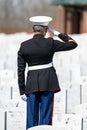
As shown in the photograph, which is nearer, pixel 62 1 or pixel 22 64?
pixel 22 64

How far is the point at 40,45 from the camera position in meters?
8.98

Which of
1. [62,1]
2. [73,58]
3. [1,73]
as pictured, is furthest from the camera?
[62,1]

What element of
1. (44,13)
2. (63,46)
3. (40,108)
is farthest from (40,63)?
(44,13)

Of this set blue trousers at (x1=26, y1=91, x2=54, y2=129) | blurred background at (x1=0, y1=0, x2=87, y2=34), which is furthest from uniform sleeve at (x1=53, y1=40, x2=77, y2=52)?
blurred background at (x1=0, y1=0, x2=87, y2=34)

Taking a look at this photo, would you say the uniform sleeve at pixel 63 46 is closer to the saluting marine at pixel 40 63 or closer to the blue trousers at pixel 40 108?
the saluting marine at pixel 40 63

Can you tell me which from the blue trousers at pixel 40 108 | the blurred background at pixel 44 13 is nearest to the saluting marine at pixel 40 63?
the blue trousers at pixel 40 108

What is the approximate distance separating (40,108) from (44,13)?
89888 mm

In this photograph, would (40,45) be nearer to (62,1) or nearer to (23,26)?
(62,1)

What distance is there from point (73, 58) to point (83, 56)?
120 centimetres

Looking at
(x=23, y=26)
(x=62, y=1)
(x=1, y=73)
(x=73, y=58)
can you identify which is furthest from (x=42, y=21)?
(x=23, y=26)

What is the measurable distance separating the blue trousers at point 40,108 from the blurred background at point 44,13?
42.2 metres

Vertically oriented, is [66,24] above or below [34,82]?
below

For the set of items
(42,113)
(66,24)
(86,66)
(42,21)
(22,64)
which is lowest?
(66,24)

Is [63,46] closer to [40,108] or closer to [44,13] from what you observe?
[40,108]
